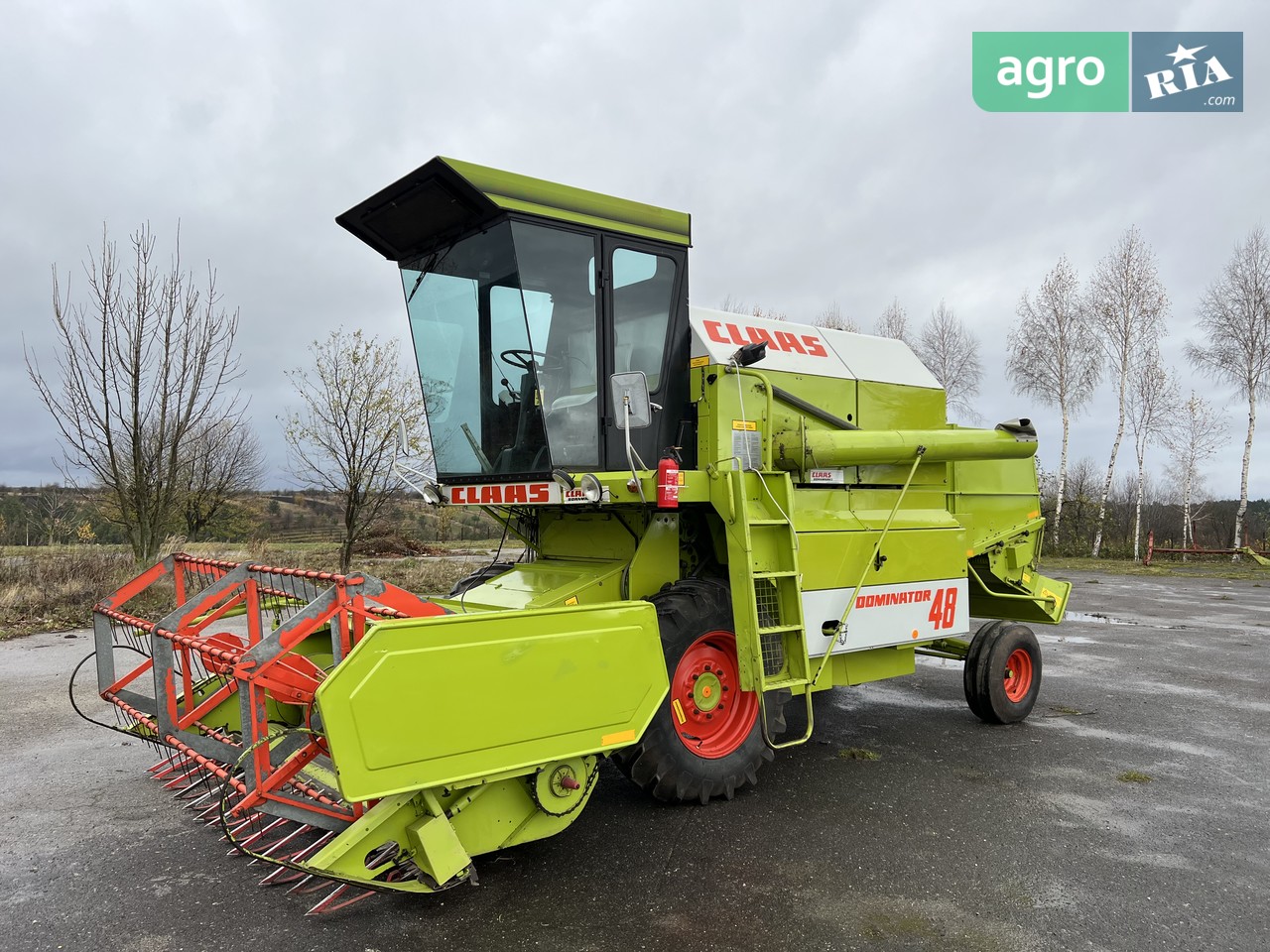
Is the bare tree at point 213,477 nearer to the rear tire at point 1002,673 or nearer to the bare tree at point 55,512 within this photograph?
the bare tree at point 55,512

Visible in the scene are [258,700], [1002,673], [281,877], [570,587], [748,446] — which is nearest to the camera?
[258,700]

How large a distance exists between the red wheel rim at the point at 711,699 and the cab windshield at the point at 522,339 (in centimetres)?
126

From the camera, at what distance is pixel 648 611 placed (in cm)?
354

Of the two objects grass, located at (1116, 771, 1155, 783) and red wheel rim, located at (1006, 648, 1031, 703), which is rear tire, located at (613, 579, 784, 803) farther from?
red wheel rim, located at (1006, 648, 1031, 703)

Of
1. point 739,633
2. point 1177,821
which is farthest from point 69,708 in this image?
point 1177,821

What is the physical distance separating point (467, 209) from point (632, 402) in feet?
4.77

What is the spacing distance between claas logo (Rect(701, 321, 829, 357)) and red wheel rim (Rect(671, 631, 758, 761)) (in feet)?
6.18

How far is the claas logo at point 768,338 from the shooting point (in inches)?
198

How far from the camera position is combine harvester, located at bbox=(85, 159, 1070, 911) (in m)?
2.91

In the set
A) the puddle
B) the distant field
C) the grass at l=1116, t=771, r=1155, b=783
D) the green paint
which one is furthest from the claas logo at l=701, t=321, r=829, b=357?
the puddle

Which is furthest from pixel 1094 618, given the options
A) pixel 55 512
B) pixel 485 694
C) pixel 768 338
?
pixel 55 512

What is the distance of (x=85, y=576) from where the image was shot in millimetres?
11328

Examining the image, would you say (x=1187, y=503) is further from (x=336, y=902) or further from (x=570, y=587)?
(x=336, y=902)

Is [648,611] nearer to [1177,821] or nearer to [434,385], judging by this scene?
[434,385]
